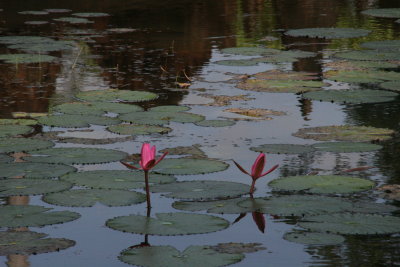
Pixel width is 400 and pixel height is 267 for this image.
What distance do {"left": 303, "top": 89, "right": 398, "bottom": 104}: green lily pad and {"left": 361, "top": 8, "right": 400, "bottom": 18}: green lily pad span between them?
5.06 meters

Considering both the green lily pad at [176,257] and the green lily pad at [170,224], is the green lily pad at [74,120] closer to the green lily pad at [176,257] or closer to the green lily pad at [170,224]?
the green lily pad at [170,224]

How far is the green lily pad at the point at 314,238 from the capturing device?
3.81 meters

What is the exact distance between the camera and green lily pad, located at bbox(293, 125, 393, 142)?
5719mm

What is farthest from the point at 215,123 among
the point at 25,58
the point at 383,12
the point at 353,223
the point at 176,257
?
the point at 383,12

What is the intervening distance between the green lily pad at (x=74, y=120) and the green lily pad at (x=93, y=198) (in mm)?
1657

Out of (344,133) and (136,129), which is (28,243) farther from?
(344,133)

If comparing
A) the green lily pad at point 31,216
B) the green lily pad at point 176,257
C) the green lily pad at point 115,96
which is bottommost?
the green lily pad at point 176,257

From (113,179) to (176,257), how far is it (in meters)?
1.28

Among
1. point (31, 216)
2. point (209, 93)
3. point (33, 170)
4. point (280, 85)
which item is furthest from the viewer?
point (280, 85)

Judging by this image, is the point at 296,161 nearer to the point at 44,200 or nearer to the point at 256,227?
the point at 256,227

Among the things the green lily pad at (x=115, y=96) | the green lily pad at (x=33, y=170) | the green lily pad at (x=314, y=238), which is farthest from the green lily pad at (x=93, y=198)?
the green lily pad at (x=115, y=96)

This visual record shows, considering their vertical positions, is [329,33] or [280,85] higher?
[329,33]

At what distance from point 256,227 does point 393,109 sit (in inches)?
110

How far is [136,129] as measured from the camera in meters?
6.07
